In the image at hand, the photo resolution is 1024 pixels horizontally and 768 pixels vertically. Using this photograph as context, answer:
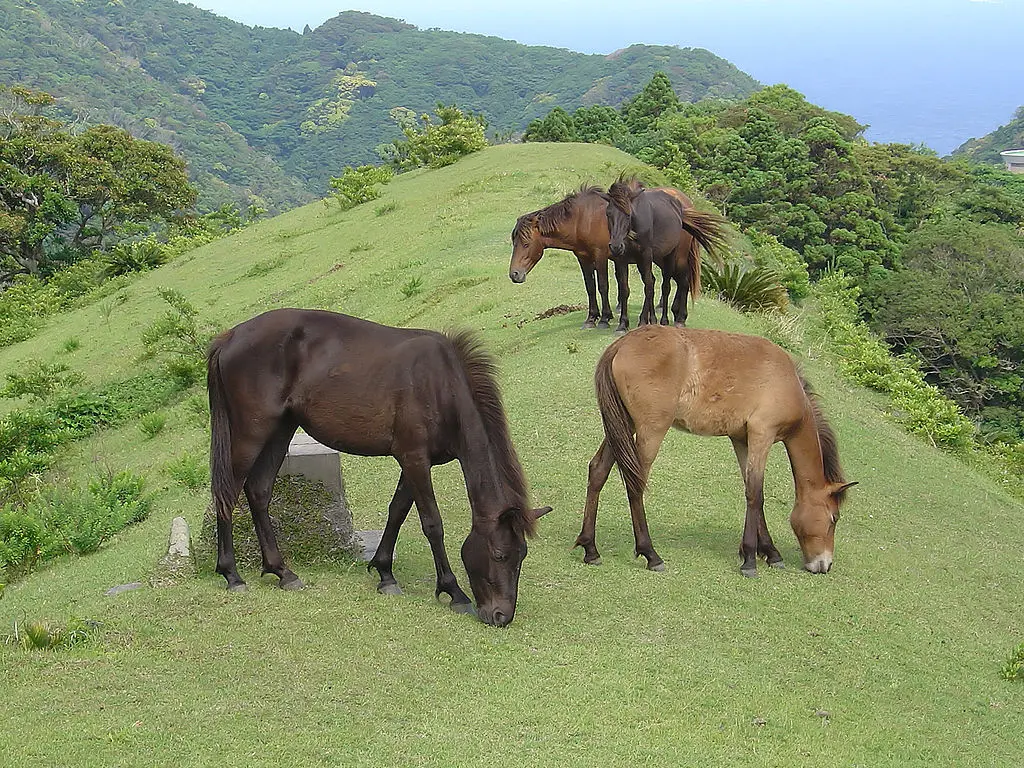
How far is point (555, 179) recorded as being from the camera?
86.2 feet

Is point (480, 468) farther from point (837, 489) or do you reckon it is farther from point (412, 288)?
point (412, 288)

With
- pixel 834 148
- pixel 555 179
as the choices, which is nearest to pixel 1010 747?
pixel 555 179

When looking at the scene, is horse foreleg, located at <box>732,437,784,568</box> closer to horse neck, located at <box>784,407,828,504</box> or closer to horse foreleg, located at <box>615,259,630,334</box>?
horse neck, located at <box>784,407,828,504</box>

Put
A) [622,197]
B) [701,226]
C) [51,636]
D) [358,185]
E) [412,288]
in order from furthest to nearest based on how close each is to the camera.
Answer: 1. [358,185]
2. [412,288]
3. [701,226]
4. [622,197]
5. [51,636]

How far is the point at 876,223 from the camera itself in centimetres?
3712

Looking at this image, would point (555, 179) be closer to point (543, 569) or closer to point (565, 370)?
point (565, 370)

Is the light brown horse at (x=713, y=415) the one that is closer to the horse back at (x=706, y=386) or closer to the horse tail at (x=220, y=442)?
the horse back at (x=706, y=386)

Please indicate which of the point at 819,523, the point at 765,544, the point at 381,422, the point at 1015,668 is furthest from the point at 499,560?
the point at 1015,668

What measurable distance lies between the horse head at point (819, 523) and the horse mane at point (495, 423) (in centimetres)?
261

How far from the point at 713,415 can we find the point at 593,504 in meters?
1.15

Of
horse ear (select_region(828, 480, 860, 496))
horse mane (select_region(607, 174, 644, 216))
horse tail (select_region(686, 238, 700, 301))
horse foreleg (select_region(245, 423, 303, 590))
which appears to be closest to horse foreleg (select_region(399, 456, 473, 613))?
horse foreleg (select_region(245, 423, 303, 590))

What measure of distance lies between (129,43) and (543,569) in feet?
421

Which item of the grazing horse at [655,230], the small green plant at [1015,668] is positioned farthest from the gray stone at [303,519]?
the grazing horse at [655,230]

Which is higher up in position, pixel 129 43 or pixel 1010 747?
pixel 129 43
